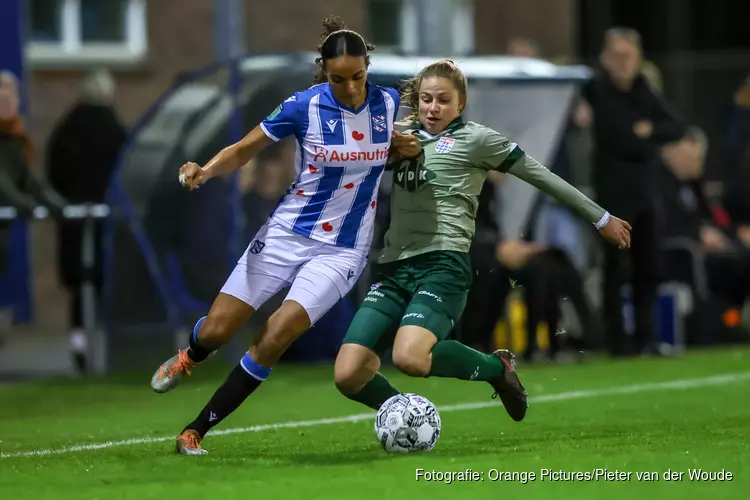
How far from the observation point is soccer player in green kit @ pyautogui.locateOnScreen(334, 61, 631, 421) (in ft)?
27.8

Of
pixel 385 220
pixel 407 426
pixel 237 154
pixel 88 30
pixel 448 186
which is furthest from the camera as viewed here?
pixel 88 30

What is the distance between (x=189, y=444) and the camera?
8.34 m

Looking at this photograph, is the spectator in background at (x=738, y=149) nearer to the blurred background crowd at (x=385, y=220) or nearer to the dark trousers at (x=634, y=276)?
the blurred background crowd at (x=385, y=220)

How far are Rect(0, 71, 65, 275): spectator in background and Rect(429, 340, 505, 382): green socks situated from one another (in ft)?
22.0

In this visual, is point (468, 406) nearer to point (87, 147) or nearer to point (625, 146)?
point (625, 146)

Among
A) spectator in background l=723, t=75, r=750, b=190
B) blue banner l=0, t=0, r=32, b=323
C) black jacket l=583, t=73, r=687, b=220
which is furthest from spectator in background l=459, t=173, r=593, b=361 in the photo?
blue banner l=0, t=0, r=32, b=323

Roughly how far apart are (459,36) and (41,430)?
1690cm

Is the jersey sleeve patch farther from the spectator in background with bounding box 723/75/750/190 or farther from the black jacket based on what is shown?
the spectator in background with bounding box 723/75/750/190

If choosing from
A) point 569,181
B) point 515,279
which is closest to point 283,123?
point 515,279

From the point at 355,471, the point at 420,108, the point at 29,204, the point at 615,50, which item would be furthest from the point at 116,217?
the point at 355,471

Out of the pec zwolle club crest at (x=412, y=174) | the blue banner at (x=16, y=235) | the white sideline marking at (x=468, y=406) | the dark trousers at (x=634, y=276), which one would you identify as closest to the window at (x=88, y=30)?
the blue banner at (x=16, y=235)

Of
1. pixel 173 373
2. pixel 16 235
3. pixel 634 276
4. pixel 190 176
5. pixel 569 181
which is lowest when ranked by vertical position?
pixel 634 276

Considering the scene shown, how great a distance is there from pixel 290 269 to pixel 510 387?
51.0 inches

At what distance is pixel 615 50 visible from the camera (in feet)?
48.4
